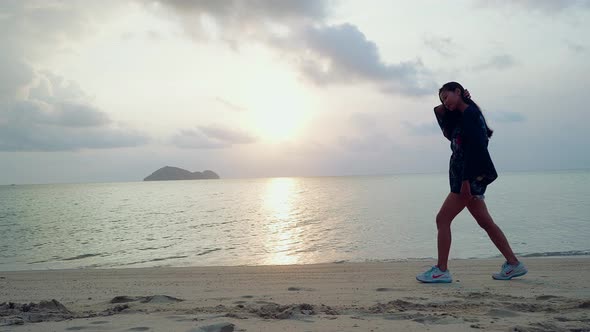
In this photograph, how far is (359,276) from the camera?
582 centimetres

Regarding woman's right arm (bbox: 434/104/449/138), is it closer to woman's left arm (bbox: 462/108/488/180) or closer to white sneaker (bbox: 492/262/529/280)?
woman's left arm (bbox: 462/108/488/180)

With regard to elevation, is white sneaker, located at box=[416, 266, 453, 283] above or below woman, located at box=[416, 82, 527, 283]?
below

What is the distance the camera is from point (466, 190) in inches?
191

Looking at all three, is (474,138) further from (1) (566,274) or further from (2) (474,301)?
(1) (566,274)

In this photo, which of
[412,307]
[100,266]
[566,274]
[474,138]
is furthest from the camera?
[100,266]

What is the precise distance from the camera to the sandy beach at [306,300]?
129 inches

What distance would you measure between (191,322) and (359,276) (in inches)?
117

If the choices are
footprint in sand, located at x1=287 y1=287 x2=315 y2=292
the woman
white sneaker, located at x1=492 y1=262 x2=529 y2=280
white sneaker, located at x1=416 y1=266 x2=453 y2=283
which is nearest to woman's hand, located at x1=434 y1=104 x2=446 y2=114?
the woman

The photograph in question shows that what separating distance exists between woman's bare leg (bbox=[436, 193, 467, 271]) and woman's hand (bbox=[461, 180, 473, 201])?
67 mm

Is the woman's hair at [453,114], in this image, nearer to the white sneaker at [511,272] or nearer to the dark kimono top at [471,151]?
the dark kimono top at [471,151]

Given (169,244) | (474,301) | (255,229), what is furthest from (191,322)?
(255,229)

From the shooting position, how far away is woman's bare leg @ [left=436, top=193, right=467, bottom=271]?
4965 millimetres

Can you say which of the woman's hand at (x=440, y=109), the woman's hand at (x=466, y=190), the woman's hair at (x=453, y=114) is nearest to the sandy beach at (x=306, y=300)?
the woman's hand at (x=466, y=190)

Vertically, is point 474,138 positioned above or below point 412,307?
above
